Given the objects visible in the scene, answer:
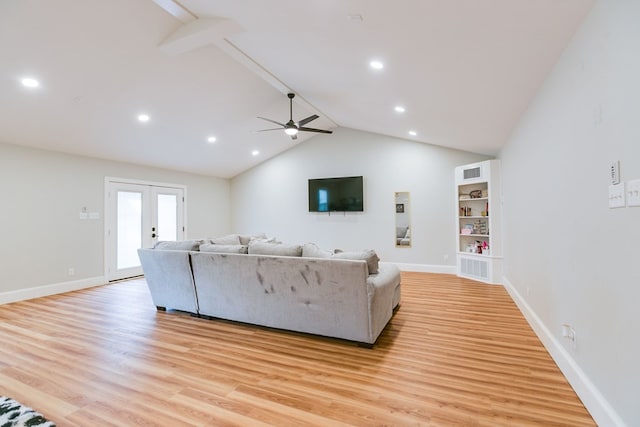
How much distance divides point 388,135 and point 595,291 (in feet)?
18.5

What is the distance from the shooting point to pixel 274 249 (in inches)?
135

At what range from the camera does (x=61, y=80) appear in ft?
12.3

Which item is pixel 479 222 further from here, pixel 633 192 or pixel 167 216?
pixel 167 216

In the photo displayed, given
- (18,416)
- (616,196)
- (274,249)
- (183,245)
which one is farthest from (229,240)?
(616,196)

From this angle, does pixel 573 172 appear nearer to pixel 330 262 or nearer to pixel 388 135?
pixel 330 262

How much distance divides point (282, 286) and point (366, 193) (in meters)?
4.54

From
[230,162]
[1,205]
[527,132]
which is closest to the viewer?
[527,132]

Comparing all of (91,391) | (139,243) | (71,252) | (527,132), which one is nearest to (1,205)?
(71,252)

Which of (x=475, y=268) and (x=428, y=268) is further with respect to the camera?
(x=428, y=268)

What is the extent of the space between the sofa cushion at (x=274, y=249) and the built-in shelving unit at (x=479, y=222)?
13.4 ft

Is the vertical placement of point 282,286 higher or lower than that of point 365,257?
lower

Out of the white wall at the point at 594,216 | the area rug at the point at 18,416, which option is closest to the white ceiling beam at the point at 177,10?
the white wall at the point at 594,216

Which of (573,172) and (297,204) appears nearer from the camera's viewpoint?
(573,172)

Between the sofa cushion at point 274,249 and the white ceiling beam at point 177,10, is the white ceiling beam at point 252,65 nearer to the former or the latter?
the white ceiling beam at point 177,10
